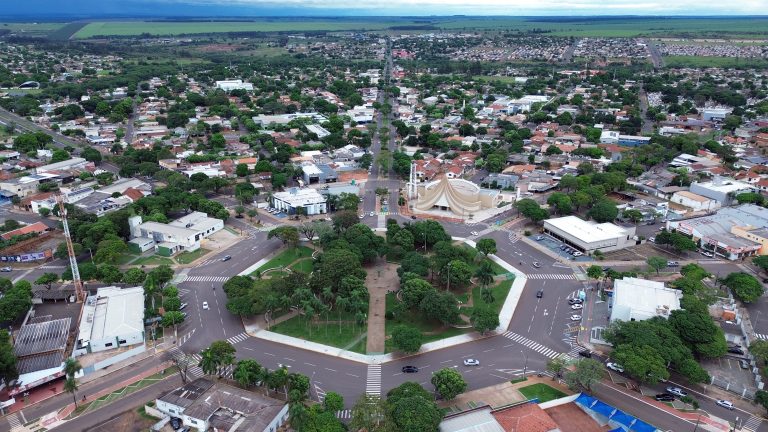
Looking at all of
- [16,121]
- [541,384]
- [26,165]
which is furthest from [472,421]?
[16,121]

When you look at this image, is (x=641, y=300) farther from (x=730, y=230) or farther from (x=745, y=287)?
(x=730, y=230)

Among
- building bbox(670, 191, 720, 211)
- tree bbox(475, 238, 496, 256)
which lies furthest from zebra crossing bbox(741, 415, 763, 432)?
building bbox(670, 191, 720, 211)

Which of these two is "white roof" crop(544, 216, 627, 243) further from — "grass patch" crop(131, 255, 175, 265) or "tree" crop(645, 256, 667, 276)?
"grass patch" crop(131, 255, 175, 265)

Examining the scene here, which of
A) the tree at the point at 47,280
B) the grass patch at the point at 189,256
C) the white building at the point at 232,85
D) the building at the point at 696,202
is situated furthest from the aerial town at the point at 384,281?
the white building at the point at 232,85

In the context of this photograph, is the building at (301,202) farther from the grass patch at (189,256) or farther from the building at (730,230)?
the building at (730,230)

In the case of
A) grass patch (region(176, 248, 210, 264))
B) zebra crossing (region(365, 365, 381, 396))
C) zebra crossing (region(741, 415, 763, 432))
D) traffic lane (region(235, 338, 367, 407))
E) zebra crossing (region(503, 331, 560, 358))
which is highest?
zebra crossing (region(741, 415, 763, 432))

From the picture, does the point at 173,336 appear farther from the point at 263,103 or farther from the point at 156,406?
the point at 263,103
